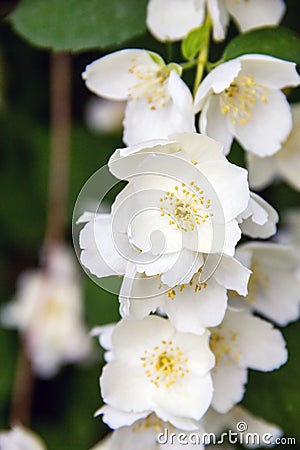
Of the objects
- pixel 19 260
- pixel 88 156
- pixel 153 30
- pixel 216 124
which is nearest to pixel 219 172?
pixel 216 124

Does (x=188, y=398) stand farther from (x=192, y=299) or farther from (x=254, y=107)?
(x=254, y=107)

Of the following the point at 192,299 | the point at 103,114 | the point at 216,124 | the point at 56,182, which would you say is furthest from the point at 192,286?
the point at 103,114

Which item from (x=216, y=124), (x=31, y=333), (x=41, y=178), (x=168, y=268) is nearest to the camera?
(x=168, y=268)

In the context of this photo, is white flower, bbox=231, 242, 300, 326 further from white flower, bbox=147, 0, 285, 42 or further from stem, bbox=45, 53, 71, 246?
stem, bbox=45, 53, 71, 246

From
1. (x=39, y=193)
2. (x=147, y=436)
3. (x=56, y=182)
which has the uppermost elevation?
(x=147, y=436)

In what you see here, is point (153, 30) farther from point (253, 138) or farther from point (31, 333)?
point (31, 333)

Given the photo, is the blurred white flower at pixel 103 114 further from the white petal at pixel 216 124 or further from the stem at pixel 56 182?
the white petal at pixel 216 124
